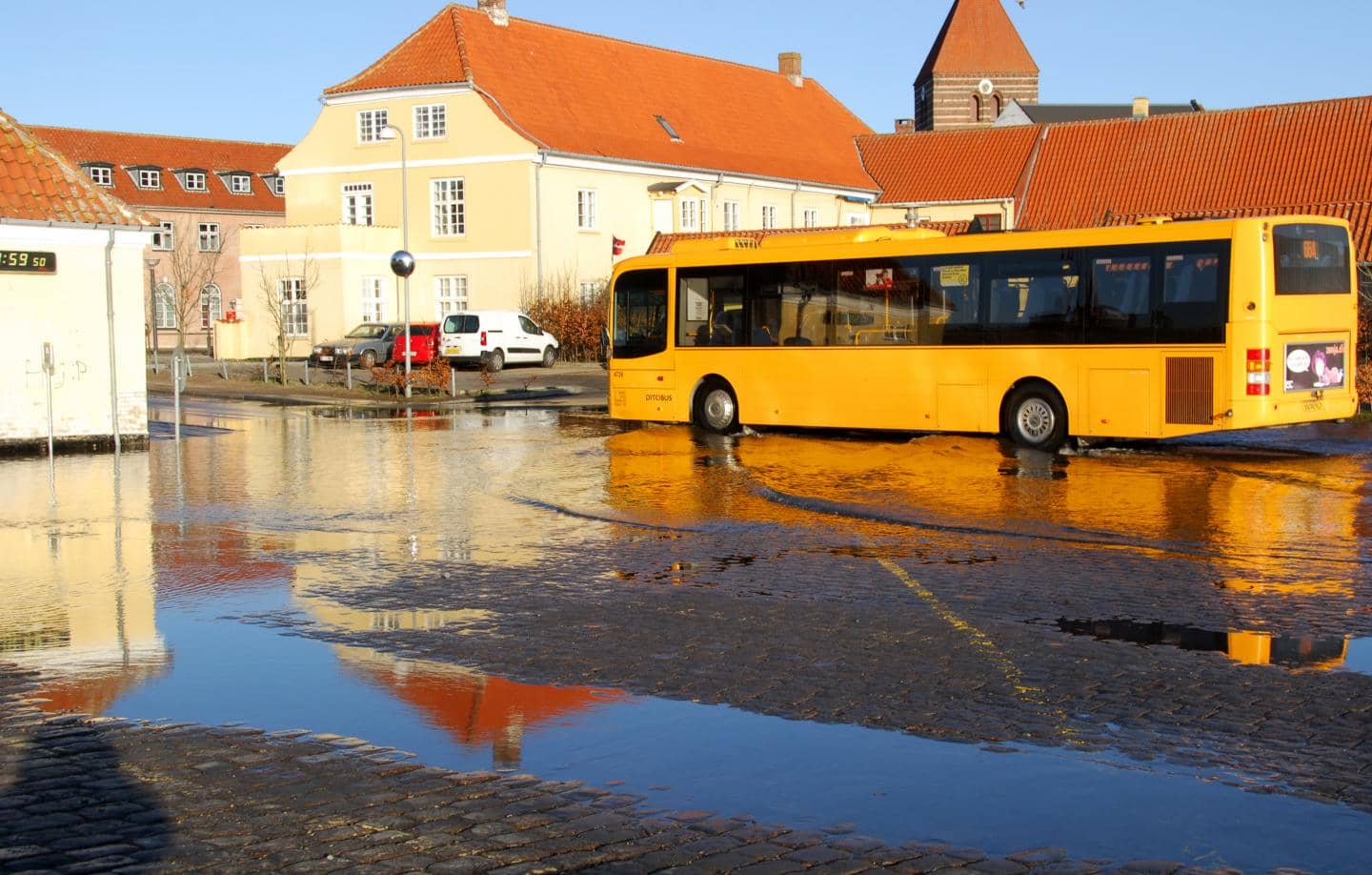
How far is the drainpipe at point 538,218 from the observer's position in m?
54.2

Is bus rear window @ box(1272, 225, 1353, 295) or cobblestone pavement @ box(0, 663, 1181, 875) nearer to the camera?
cobblestone pavement @ box(0, 663, 1181, 875)

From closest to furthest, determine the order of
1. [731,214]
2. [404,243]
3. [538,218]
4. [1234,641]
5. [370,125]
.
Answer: [1234,641]
[538,218]
[404,243]
[370,125]
[731,214]

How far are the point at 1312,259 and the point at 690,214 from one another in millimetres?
42084

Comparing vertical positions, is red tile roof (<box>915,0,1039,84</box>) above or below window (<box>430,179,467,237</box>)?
above

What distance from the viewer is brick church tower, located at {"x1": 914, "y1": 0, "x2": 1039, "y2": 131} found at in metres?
99.8

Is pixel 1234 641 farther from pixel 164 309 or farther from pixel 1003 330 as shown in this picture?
pixel 164 309

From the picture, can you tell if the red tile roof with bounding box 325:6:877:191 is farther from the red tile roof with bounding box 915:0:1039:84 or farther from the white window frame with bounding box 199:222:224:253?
the red tile roof with bounding box 915:0:1039:84

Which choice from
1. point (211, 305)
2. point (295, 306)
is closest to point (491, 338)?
point (295, 306)

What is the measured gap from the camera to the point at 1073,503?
15.1 metres

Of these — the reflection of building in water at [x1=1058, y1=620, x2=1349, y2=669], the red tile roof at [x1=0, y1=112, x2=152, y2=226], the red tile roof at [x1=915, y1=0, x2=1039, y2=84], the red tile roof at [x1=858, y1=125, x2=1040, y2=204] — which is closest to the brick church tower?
the red tile roof at [x1=915, y1=0, x2=1039, y2=84]

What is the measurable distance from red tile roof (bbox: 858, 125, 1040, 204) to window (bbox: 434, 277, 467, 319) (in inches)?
943

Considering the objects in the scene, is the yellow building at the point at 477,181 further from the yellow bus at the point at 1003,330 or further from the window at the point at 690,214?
the yellow bus at the point at 1003,330

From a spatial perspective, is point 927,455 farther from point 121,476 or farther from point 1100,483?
point 121,476

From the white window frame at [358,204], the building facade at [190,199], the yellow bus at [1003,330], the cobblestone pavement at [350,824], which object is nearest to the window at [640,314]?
the yellow bus at [1003,330]
